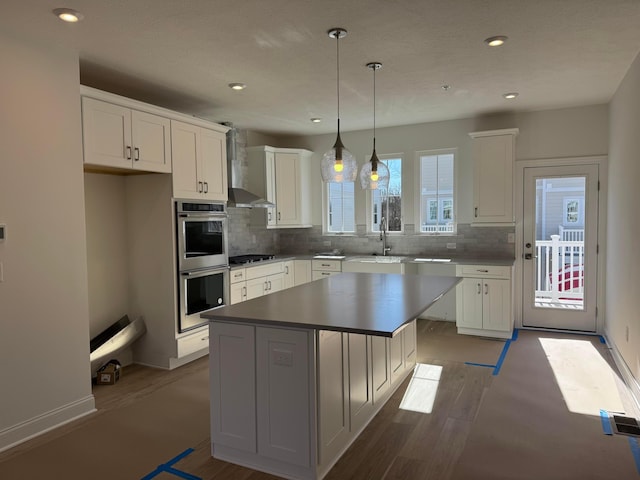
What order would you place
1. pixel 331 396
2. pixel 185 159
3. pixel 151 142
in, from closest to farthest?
pixel 331 396, pixel 151 142, pixel 185 159

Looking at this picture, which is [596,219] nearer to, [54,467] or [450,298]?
[450,298]

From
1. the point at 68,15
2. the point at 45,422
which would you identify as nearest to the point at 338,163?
the point at 68,15

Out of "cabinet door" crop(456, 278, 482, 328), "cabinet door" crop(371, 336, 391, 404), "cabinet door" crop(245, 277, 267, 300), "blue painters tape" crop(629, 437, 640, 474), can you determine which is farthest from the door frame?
"cabinet door" crop(245, 277, 267, 300)

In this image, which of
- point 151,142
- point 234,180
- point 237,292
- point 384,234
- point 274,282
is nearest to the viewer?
point 151,142

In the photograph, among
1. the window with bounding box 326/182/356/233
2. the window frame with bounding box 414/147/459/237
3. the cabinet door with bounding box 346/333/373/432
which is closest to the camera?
the cabinet door with bounding box 346/333/373/432

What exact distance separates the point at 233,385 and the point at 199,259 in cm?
213

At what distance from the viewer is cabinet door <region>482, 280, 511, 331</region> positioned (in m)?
5.11

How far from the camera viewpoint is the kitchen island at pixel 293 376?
2.41 metres

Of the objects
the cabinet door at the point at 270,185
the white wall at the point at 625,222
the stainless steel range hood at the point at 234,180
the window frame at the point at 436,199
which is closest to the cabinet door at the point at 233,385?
the stainless steel range hood at the point at 234,180

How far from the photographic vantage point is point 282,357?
2.47 meters

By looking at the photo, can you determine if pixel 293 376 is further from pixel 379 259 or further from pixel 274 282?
pixel 379 259

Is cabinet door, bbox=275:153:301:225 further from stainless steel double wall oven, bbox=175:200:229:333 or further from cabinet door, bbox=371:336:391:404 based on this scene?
cabinet door, bbox=371:336:391:404

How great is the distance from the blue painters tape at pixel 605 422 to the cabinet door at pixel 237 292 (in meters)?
3.45

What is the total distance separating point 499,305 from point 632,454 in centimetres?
252
